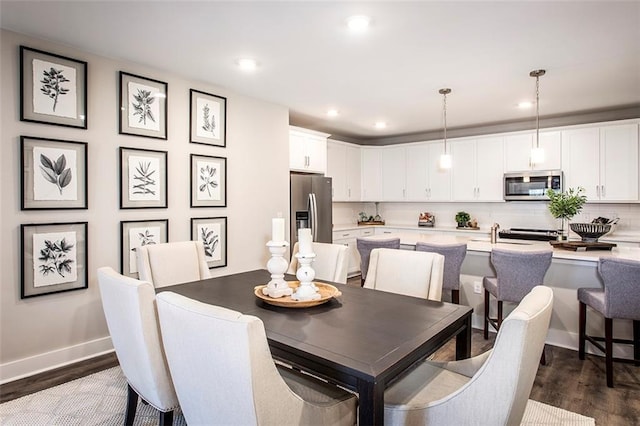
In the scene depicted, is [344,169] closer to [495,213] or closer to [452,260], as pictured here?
[495,213]

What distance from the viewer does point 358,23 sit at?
8.13 ft

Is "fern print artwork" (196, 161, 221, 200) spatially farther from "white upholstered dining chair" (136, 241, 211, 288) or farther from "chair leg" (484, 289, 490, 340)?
"chair leg" (484, 289, 490, 340)

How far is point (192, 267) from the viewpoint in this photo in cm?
292

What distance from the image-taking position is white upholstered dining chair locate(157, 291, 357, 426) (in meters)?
1.10

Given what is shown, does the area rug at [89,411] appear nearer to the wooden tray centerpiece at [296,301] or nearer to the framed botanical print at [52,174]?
the wooden tray centerpiece at [296,301]

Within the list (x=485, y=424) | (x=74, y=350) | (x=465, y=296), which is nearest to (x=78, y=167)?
(x=74, y=350)

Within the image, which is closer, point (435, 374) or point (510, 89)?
point (435, 374)

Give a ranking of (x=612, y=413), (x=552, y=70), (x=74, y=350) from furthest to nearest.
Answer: (x=552, y=70), (x=74, y=350), (x=612, y=413)

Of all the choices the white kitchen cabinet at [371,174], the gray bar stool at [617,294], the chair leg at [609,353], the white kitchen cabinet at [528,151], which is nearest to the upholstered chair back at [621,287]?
the gray bar stool at [617,294]

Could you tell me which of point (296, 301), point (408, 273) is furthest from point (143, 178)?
point (408, 273)

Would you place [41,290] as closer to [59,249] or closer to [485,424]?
[59,249]

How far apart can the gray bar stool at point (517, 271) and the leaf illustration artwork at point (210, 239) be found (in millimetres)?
2623

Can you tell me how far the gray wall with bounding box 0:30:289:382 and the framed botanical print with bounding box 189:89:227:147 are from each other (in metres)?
0.06

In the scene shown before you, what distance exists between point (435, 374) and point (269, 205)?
312 centimetres
